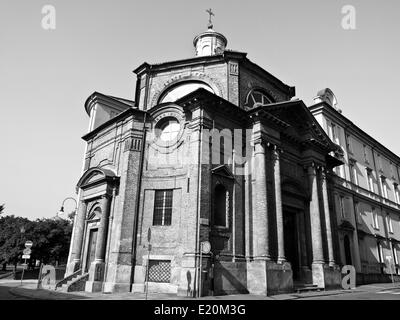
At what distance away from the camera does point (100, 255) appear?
17.5 m

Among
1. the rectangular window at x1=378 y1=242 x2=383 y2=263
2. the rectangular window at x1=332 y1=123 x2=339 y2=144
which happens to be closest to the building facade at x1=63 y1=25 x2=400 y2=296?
the rectangular window at x1=332 y1=123 x2=339 y2=144

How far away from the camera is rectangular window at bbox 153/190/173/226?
667 inches

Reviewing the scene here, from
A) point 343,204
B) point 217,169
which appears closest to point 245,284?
point 217,169

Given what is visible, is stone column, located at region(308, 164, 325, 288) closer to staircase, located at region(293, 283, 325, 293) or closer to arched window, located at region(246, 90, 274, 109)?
staircase, located at region(293, 283, 325, 293)

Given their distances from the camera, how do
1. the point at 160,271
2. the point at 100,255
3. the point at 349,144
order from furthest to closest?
1. the point at 349,144
2. the point at 100,255
3. the point at 160,271

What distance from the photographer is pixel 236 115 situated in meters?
18.5

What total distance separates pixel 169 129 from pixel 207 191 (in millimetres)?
4995

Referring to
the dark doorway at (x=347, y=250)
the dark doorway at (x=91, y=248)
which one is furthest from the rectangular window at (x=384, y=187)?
the dark doorway at (x=91, y=248)

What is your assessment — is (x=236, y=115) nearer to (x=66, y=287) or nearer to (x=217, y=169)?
(x=217, y=169)

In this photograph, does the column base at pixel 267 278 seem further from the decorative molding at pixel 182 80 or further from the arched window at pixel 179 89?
the arched window at pixel 179 89

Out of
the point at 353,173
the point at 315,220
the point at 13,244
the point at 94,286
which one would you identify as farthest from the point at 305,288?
the point at 13,244

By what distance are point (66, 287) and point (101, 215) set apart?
13.6 ft

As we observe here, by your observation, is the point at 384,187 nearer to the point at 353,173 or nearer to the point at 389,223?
the point at 389,223

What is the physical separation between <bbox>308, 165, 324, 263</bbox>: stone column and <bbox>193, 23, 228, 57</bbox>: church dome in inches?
489
